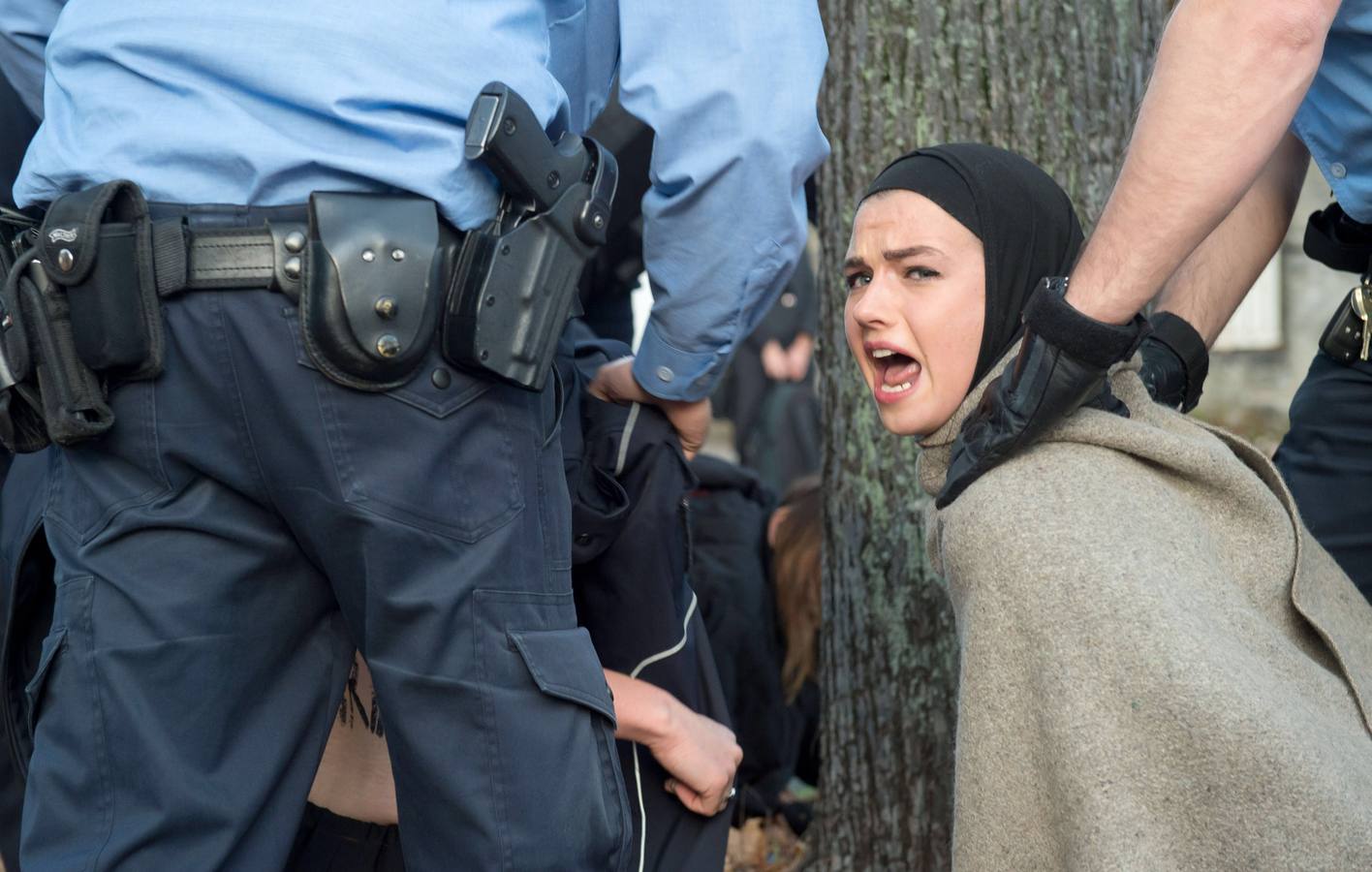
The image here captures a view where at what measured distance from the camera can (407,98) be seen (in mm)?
1648

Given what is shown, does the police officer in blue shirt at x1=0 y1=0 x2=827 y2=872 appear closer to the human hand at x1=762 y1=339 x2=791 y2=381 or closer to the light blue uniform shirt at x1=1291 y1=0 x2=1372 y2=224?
the light blue uniform shirt at x1=1291 y1=0 x2=1372 y2=224

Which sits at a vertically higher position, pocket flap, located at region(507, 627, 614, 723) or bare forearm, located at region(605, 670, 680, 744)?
pocket flap, located at region(507, 627, 614, 723)

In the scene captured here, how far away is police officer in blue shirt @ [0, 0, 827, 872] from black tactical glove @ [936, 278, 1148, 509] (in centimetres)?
59

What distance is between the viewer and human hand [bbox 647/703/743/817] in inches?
87.5

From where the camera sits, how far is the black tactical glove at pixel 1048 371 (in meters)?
1.78

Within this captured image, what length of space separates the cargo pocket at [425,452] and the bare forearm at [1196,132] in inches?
29.7

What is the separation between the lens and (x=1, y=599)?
216cm

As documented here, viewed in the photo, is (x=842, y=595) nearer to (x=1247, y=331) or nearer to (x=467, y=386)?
(x=467, y=386)

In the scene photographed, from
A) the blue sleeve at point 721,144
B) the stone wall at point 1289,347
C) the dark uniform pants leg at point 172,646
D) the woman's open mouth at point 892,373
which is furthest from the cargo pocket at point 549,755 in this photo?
the stone wall at point 1289,347

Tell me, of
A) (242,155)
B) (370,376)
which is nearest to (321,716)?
(370,376)

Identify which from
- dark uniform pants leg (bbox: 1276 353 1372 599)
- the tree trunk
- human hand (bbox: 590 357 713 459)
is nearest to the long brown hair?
the tree trunk

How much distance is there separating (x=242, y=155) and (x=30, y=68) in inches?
25.9

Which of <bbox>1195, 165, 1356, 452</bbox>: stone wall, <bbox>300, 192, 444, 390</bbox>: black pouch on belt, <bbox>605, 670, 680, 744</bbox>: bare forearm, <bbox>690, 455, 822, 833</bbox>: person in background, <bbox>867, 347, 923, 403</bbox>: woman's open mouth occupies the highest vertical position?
<bbox>300, 192, 444, 390</bbox>: black pouch on belt

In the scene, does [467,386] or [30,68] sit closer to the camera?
[467,386]
